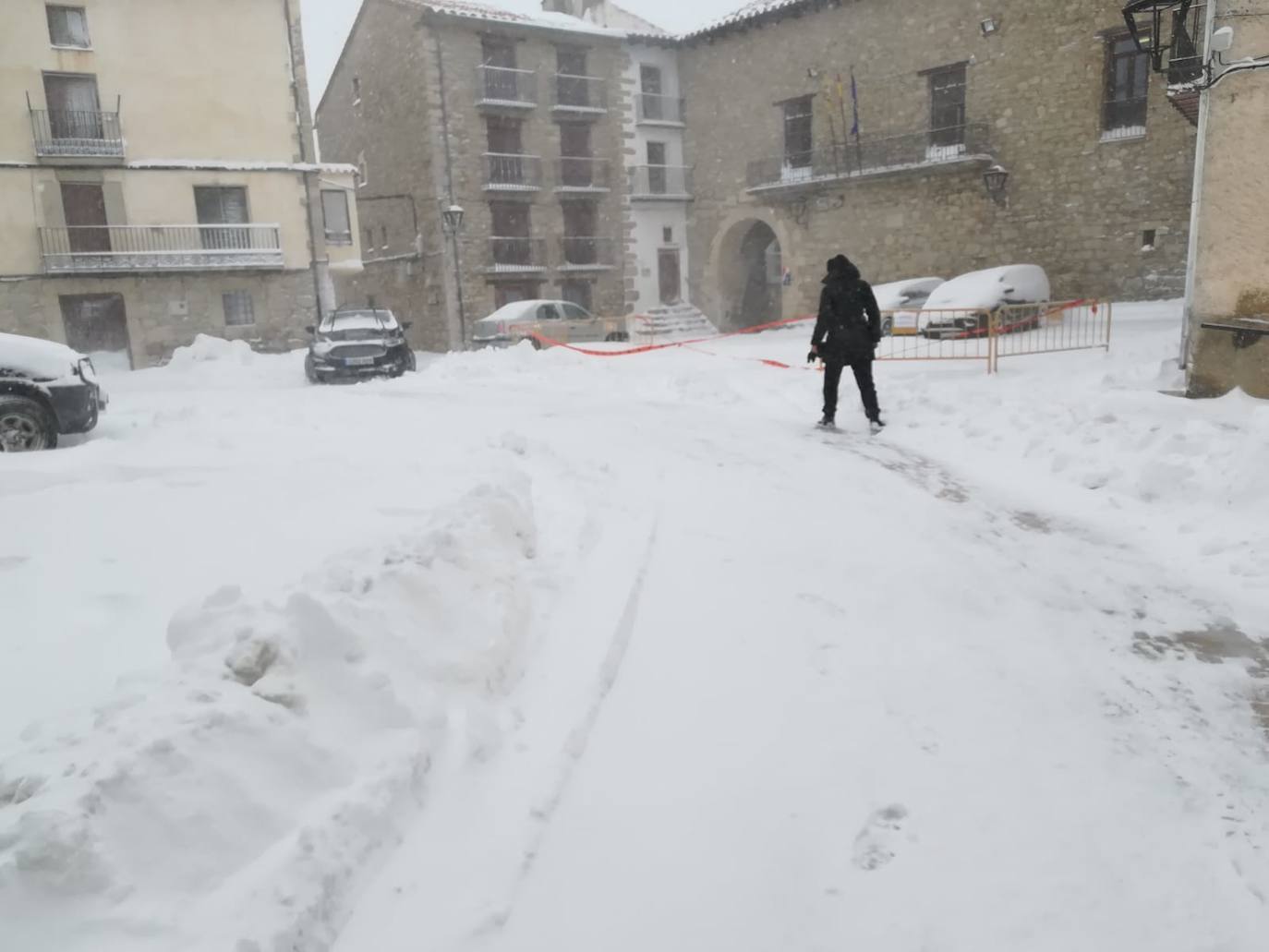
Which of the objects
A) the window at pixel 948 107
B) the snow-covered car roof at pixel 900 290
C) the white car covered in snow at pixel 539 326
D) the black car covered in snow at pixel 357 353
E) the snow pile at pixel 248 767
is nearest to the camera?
the snow pile at pixel 248 767

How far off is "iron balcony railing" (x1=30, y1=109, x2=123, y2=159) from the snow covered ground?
20794 millimetres

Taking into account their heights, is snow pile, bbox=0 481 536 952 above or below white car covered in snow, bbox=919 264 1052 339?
below

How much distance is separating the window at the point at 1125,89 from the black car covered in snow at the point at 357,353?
16.8 meters

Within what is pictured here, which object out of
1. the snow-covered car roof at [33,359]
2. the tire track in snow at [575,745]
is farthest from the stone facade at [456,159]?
the tire track in snow at [575,745]

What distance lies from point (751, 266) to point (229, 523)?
28.5 meters

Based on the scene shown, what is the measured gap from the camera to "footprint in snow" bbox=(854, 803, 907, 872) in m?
2.49

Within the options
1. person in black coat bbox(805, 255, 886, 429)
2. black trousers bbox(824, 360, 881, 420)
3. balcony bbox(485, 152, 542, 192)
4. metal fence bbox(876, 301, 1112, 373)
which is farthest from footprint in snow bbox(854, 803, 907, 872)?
balcony bbox(485, 152, 542, 192)

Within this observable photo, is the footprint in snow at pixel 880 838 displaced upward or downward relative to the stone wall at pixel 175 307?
downward

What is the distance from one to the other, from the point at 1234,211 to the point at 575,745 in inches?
336

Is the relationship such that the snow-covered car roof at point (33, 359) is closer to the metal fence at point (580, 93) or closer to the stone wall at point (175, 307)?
the stone wall at point (175, 307)

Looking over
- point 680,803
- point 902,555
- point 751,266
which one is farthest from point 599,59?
point 680,803

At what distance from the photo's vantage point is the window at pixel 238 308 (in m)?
25.1

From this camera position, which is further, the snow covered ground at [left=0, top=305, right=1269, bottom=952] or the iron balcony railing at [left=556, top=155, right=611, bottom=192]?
the iron balcony railing at [left=556, top=155, right=611, bottom=192]

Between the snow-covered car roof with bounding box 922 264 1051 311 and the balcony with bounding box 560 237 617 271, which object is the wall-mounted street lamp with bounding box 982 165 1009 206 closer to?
the snow-covered car roof with bounding box 922 264 1051 311
